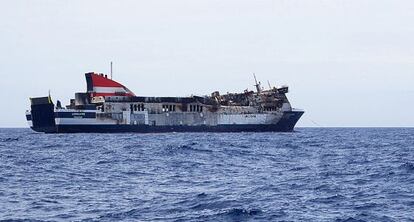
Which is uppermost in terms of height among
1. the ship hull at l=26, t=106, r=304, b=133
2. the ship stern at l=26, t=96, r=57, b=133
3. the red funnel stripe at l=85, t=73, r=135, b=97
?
the red funnel stripe at l=85, t=73, r=135, b=97

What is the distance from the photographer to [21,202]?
26.3 meters

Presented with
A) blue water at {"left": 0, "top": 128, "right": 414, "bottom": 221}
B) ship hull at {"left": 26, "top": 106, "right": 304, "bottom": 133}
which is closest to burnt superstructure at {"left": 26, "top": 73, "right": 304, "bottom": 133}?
ship hull at {"left": 26, "top": 106, "right": 304, "bottom": 133}

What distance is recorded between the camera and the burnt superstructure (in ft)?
341

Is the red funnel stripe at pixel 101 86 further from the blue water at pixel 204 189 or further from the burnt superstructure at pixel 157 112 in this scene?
the blue water at pixel 204 189

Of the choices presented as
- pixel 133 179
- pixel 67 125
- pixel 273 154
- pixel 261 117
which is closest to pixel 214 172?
pixel 133 179

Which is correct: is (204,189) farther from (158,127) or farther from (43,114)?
(158,127)

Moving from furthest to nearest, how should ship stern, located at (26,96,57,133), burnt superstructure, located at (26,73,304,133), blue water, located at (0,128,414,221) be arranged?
burnt superstructure, located at (26,73,304,133)
ship stern, located at (26,96,57,133)
blue water, located at (0,128,414,221)

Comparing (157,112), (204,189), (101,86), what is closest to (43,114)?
(101,86)

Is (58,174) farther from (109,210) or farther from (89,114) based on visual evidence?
(89,114)

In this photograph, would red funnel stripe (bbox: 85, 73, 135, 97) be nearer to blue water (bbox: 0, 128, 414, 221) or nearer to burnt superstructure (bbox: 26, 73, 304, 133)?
burnt superstructure (bbox: 26, 73, 304, 133)

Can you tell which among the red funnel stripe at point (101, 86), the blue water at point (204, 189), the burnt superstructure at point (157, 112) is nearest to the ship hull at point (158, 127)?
the burnt superstructure at point (157, 112)

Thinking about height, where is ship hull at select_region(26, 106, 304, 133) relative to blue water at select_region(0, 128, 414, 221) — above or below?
above

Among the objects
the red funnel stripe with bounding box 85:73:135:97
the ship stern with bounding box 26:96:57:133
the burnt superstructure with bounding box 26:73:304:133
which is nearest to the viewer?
the ship stern with bounding box 26:96:57:133

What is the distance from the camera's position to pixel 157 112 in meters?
110
